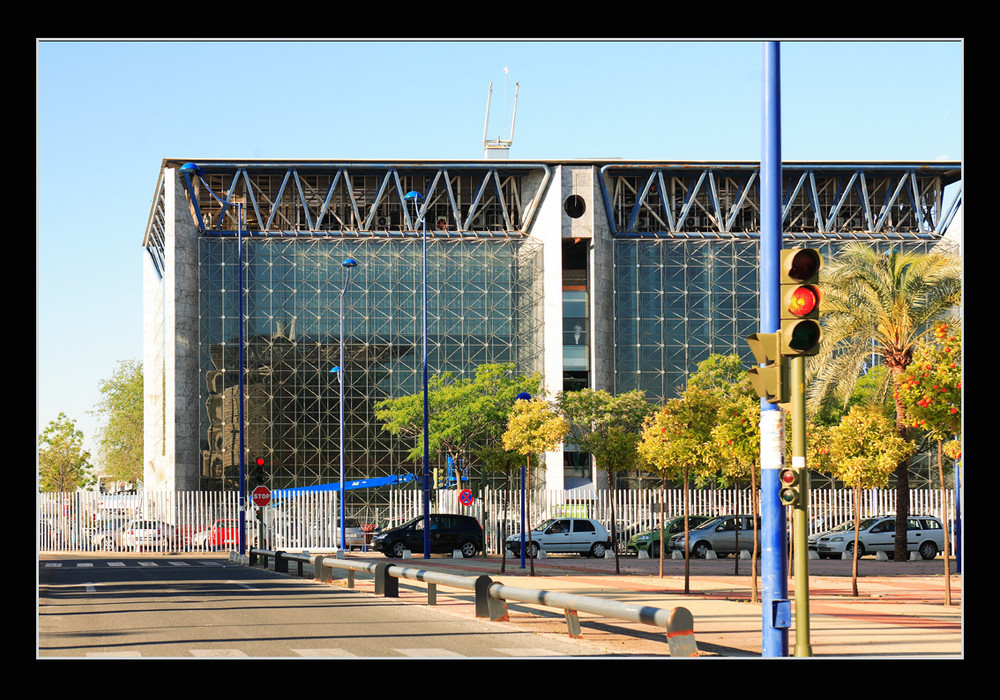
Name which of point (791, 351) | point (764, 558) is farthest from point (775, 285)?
point (764, 558)

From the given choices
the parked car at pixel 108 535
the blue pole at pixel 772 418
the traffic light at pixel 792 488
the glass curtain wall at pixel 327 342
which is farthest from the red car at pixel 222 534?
the traffic light at pixel 792 488

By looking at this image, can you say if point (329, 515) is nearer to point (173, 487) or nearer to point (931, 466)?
point (173, 487)

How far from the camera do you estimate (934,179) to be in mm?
73688

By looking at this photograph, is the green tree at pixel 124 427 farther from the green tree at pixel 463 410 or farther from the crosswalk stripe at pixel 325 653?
the crosswalk stripe at pixel 325 653

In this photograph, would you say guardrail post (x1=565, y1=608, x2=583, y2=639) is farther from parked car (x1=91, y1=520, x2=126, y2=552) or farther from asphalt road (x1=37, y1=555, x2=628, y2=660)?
parked car (x1=91, y1=520, x2=126, y2=552)

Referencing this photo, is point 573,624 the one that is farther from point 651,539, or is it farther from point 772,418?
point 651,539

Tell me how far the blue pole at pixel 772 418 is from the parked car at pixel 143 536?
41.1m

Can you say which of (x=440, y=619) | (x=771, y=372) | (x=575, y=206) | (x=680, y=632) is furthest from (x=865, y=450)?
(x=575, y=206)

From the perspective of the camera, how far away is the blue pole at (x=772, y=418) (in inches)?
420

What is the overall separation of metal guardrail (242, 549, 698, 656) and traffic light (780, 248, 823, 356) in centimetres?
309

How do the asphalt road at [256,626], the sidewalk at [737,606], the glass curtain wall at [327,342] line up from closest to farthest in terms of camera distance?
the asphalt road at [256,626], the sidewalk at [737,606], the glass curtain wall at [327,342]

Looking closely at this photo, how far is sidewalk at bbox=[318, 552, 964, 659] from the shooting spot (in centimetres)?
1389

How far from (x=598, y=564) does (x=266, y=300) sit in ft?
125

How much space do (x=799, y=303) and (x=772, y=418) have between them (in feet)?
3.57
